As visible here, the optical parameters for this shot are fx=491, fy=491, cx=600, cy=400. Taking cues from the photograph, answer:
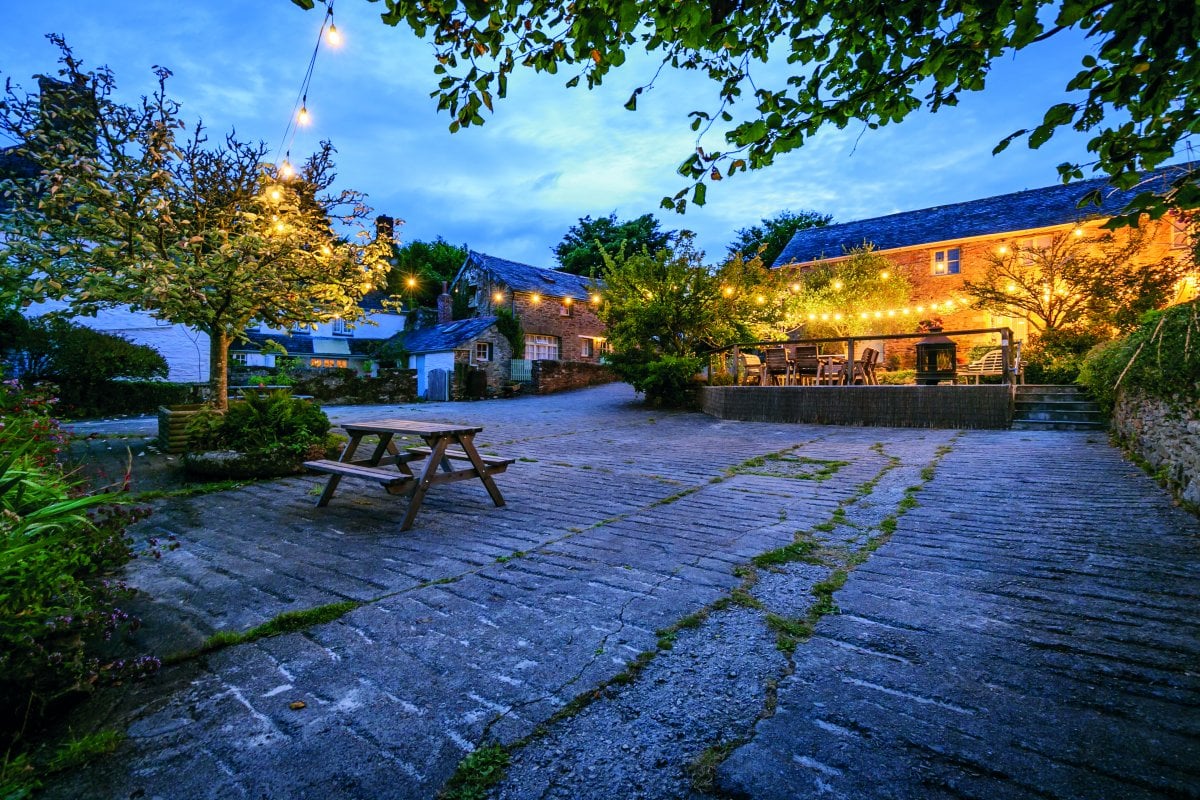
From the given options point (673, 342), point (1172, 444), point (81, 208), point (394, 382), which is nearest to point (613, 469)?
point (1172, 444)

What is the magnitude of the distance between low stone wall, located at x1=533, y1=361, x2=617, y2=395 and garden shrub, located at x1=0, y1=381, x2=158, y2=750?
20.3 metres

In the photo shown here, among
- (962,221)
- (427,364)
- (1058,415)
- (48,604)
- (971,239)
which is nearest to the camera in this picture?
(48,604)

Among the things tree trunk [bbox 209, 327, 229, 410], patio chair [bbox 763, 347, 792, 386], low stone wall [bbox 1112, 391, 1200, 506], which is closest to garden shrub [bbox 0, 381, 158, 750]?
tree trunk [bbox 209, 327, 229, 410]

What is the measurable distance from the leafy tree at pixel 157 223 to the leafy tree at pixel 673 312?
8.67 metres

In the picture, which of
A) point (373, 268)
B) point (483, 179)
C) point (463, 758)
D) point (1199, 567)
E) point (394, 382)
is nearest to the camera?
point (463, 758)

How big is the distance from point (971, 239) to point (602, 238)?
2621 centimetres

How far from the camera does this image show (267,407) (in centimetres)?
643

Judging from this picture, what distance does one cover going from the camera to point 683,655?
6.61ft

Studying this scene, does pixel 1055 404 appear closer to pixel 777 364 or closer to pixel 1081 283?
pixel 777 364

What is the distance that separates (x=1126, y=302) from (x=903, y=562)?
18040 mm

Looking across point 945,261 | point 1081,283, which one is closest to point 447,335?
point 945,261

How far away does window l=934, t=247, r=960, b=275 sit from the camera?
20.7m

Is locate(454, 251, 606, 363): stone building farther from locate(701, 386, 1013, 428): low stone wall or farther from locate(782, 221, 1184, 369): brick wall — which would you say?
locate(701, 386, 1013, 428): low stone wall

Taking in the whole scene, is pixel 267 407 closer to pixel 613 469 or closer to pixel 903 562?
pixel 613 469
